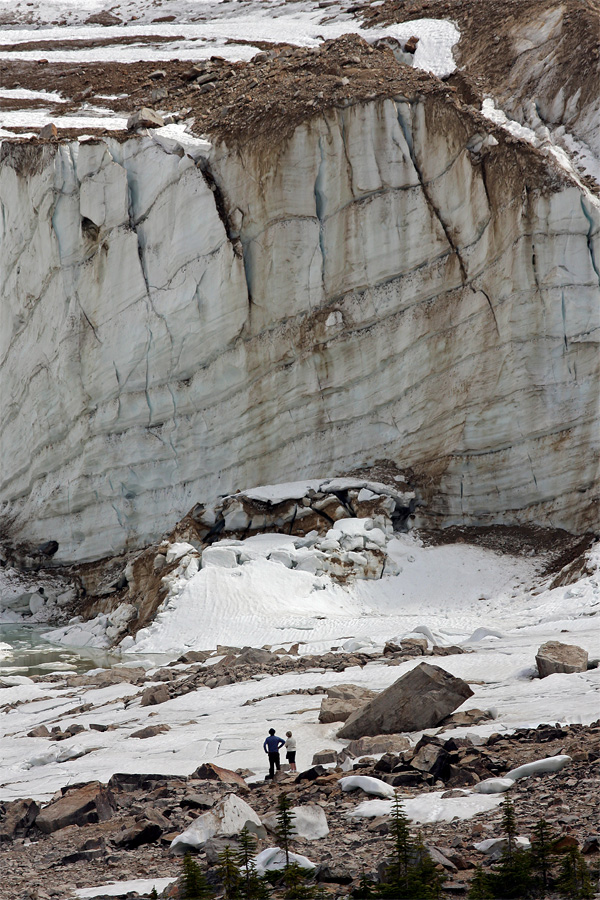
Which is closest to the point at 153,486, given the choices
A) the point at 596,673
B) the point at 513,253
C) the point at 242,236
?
the point at 242,236

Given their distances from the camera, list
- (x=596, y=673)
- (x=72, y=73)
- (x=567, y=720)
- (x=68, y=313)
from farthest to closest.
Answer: (x=72, y=73) < (x=68, y=313) < (x=596, y=673) < (x=567, y=720)

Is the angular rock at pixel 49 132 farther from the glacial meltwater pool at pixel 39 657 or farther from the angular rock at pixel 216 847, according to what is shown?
the angular rock at pixel 216 847

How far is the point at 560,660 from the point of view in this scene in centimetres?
916

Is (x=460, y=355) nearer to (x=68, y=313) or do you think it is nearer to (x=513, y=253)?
(x=513, y=253)

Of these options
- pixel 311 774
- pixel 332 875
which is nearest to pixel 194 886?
pixel 332 875

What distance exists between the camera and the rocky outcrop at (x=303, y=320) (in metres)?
19.3

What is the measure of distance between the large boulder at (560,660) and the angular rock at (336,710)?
6.04 feet

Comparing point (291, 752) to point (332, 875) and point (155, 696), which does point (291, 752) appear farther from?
point (155, 696)

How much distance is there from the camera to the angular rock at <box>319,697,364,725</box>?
8320 mm

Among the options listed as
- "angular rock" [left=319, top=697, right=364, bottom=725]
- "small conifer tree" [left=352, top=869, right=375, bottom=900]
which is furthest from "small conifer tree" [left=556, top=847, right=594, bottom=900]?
"angular rock" [left=319, top=697, right=364, bottom=725]

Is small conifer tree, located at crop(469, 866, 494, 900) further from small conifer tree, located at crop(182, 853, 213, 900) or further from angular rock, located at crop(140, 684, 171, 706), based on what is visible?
angular rock, located at crop(140, 684, 171, 706)

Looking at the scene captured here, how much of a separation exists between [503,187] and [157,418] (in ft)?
30.3

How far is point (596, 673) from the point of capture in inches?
345

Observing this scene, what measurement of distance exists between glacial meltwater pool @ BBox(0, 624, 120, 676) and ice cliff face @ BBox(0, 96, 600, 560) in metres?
4.59
